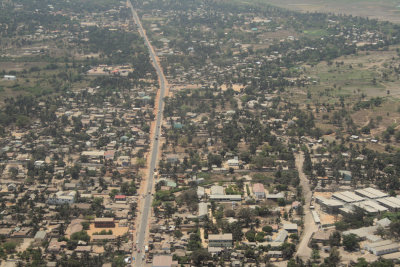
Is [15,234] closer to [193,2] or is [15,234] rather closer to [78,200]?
[78,200]

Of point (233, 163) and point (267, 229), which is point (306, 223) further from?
point (233, 163)

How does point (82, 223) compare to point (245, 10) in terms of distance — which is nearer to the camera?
point (82, 223)

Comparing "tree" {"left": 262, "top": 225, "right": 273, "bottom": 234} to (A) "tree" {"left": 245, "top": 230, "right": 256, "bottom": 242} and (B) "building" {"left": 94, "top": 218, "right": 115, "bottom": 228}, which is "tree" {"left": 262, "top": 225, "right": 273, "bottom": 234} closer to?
(A) "tree" {"left": 245, "top": 230, "right": 256, "bottom": 242}

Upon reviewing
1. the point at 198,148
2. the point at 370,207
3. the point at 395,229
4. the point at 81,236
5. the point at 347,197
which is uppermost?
the point at 395,229

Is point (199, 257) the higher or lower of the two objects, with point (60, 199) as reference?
higher

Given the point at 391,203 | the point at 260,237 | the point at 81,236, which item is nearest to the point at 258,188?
the point at 260,237

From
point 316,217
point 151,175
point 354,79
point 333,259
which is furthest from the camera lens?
→ point 354,79

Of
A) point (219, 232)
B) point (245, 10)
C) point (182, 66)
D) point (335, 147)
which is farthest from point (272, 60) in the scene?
point (219, 232)

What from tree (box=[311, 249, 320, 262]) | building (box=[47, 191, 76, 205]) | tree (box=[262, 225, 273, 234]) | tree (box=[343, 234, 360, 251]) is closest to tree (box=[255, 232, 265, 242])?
tree (box=[262, 225, 273, 234])
